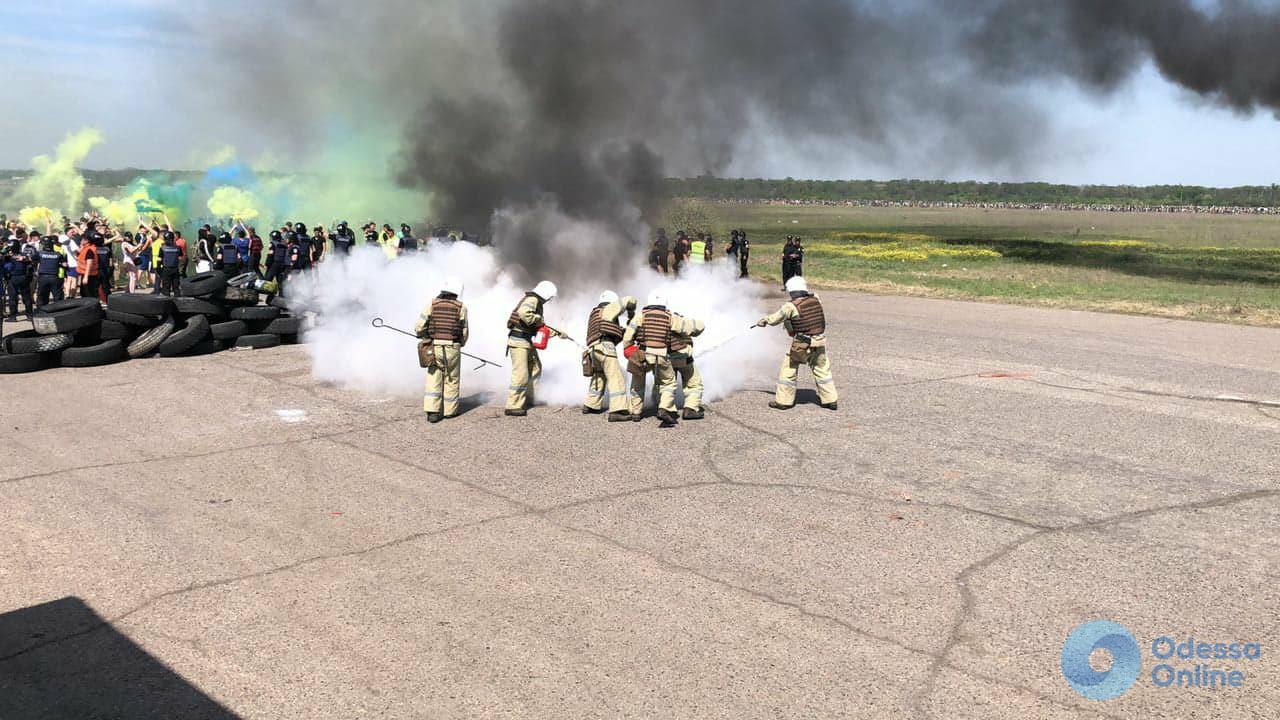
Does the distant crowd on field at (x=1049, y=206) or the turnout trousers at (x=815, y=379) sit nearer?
the turnout trousers at (x=815, y=379)

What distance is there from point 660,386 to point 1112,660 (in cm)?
664

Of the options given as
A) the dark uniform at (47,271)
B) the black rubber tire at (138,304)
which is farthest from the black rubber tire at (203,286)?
the dark uniform at (47,271)

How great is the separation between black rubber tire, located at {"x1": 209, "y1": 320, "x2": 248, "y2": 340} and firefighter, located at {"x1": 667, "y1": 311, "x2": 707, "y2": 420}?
8645mm

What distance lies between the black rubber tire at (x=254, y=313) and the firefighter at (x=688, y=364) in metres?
8.54

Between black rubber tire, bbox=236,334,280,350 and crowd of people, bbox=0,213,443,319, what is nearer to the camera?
black rubber tire, bbox=236,334,280,350

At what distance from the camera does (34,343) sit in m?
14.4

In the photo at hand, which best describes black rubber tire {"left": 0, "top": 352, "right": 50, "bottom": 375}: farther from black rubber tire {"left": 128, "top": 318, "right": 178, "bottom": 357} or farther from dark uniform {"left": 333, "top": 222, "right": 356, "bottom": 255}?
dark uniform {"left": 333, "top": 222, "right": 356, "bottom": 255}

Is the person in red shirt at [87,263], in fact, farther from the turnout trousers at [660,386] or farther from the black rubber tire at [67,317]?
the turnout trousers at [660,386]

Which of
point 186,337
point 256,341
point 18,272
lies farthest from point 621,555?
point 18,272

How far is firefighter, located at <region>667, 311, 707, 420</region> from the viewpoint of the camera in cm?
1159

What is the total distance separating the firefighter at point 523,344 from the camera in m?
11.9

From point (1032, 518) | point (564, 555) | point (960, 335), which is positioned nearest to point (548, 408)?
point (564, 555)

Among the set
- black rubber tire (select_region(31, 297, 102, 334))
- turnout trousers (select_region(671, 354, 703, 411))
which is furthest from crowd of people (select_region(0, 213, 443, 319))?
turnout trousers (select_region(671, 354, 703, 411))

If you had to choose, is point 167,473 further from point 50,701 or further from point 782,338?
point 782,338
